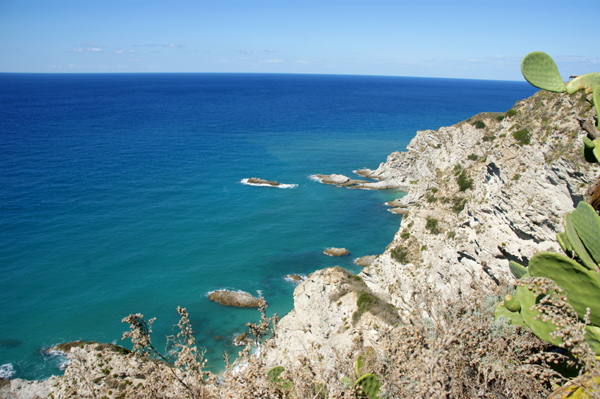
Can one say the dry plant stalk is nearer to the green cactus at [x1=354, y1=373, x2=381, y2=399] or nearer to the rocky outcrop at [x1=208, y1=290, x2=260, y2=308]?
the green cactus at [x1=354, y1=373, x2=381, y2=399]

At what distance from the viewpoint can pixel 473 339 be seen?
7926mm

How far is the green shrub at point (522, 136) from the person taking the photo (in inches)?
778

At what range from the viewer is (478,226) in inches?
814

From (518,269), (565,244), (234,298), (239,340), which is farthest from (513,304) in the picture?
(234,298)

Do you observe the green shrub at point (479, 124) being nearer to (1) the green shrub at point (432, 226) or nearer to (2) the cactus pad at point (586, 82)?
(1) the green shrub at point (432, 226)

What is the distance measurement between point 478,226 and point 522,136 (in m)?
5.41

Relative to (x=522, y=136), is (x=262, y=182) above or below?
below

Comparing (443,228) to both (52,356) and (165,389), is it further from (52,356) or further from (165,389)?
(52,356)

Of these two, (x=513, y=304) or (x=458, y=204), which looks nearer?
(x=513, y=304)

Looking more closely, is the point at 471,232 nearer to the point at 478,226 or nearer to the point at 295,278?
the point at 478,226

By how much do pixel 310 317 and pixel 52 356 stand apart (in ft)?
70.7

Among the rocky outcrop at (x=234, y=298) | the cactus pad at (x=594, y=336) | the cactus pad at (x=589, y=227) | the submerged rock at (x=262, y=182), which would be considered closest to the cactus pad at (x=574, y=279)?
the cactus pad at (x=594, y=336)

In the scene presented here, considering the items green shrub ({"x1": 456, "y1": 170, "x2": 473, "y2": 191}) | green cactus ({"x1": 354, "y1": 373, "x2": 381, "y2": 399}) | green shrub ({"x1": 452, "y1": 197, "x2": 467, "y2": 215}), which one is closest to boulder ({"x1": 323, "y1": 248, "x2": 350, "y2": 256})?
green shrub ({"x1": 456, "y1": 170, "x2": 473, "y2": 191})

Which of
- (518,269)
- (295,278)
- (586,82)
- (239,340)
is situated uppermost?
(586,82)
